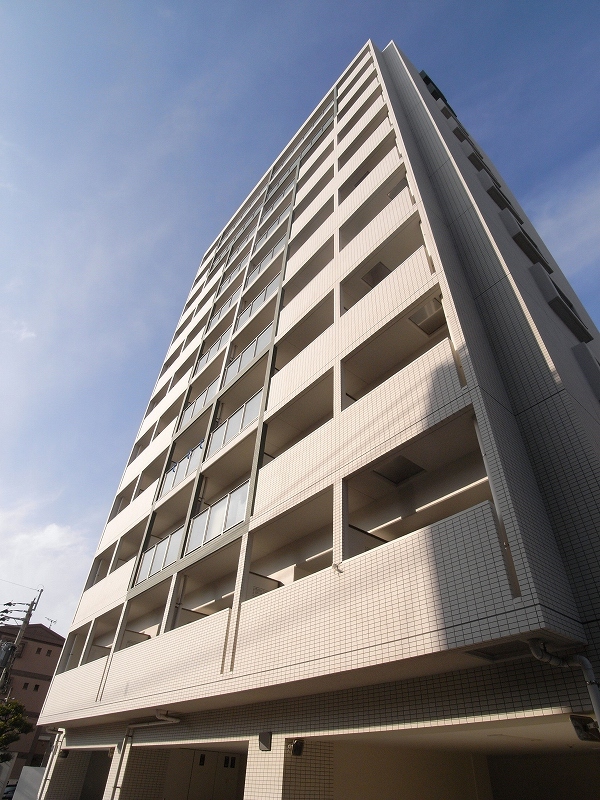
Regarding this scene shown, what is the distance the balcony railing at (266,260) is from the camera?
17.7m

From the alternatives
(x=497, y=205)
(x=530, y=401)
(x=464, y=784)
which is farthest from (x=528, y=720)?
(x=497, y=205)

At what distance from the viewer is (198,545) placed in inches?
436

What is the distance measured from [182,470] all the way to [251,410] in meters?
4.00

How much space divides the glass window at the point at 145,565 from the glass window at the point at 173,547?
1.23 m

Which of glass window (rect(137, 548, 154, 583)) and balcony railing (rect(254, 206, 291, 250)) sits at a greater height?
balcony railing (rect(254, 206, 291, 250))

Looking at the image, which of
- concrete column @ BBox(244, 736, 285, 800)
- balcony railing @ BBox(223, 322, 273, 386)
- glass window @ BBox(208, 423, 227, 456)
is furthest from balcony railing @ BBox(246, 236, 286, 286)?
concrete column @ BBox(244, 736, 285, 800)

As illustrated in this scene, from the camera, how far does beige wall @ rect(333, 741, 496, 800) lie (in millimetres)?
7879

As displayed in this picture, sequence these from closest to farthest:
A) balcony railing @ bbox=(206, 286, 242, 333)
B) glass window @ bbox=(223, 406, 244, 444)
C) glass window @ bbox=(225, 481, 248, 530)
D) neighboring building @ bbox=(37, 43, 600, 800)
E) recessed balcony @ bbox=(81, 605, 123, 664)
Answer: neighboring building @ bbox=(37, 43, 600, 800), glass window @ bbox=(225, 481, 248, 530), glass window @ bbox=(223, 406, 244, 444), recessed balcony @ bbox=(81, 605, 123, 664), balcony railing @ bbox=(206, 286, 242, 333)

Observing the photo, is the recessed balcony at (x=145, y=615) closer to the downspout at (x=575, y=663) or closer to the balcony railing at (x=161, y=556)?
the balcony railing at (x=161, y=556)

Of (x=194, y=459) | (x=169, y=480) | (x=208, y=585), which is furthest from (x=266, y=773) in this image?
(x=169, y=480)

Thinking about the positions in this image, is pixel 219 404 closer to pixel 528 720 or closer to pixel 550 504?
pixel 550 504

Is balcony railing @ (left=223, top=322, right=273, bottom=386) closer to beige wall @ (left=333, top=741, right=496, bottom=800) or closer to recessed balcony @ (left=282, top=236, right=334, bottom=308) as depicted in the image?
recessed balcony @ (left=282, top=236, right=334, bottom=308)

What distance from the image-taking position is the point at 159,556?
41.8 ft

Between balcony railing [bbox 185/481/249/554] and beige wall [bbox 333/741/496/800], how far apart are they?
4569mm
